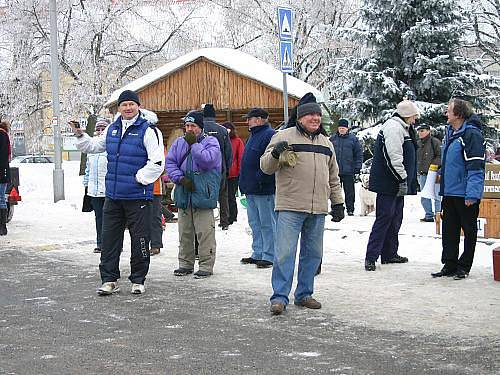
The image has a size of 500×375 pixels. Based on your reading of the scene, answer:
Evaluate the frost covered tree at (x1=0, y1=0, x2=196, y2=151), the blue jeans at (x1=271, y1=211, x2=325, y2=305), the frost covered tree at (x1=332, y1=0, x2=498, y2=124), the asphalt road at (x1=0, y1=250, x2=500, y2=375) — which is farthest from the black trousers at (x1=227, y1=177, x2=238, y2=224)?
the frost covered tree at (x1=0, y1=0, x2=196, y2=151)

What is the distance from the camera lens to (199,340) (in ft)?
20.8

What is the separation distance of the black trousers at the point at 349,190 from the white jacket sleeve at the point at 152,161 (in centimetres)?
760

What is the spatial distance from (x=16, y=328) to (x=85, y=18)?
24.8 metres

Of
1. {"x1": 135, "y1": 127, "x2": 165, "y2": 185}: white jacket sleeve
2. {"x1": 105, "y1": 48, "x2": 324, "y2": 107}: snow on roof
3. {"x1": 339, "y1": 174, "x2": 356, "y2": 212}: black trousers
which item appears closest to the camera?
{"x1": 135, "y1": 127, "x2": 165, "y2": 185}: white jacket sleeve

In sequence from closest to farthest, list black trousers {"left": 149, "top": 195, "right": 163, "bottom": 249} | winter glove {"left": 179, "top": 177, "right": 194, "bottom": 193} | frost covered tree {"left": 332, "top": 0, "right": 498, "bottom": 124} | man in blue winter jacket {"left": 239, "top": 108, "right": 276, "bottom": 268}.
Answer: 1. winter glove {"left": 179, "top": 177, "right": 194, "bottom": 193}
2. man in blue winter jacket {"left": 239, "top": 108, "right": 276, "bottom": 268}
3. black trousers {"left": 149, "top": 195, "right": 163, "bottom": 249}
4. frost covered tree {"left": 332, "top": 0, "right": 498, "bottom": 124}

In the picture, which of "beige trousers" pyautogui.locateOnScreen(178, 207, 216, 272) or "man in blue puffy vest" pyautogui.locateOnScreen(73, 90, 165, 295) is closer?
"man in blue puffy vest" pyautogui.locateOnScreen(73, 90, 165, 295)

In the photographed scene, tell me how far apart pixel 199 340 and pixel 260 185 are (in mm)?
3530

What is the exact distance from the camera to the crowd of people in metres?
7.30

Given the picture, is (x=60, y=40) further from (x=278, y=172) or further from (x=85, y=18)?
(x=278, y=172)

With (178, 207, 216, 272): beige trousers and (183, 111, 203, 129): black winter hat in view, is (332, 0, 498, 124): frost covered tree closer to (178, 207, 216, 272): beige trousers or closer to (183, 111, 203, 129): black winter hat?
(183, 111, 203, 129): black winter hat

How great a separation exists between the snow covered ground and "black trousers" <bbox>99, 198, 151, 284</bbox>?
2.43 feet

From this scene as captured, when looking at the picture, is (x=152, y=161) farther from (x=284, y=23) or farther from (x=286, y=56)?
(x=284, y=23)

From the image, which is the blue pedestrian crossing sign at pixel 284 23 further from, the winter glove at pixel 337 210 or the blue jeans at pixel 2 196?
the blue jeans at pixel 2 196

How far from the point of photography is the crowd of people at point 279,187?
7297 mm
